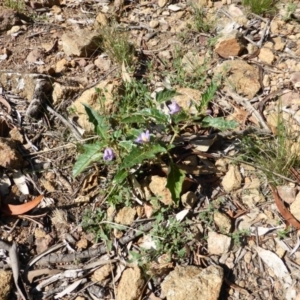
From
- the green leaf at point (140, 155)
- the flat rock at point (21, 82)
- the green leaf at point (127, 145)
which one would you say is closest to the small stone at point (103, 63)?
the flat rock at point (21, 82)

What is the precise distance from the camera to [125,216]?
225cm

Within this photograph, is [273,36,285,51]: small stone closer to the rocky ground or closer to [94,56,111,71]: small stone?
the rocky ground

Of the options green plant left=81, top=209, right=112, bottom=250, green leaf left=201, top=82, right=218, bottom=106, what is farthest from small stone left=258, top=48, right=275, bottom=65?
green plant left=81, top=209, right=112, bottom=250

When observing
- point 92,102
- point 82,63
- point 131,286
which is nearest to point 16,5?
point 82,63

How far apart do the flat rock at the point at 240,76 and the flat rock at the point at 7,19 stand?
147 centimetres

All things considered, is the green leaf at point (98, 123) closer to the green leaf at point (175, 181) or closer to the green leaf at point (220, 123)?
the green leaf at point (175, 181)

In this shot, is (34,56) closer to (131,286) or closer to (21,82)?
(21,82)

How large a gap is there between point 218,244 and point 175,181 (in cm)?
37

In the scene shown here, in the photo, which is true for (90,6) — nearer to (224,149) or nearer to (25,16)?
(25,16)

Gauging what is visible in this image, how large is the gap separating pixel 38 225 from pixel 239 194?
1056 millimetres

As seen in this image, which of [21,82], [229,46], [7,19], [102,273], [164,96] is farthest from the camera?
[7,19]

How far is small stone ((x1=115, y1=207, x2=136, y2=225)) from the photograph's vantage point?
7.36 feet

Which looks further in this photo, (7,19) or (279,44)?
(7,19)

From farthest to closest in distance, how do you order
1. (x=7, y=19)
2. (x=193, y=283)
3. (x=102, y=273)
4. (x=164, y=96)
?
(x=7, y=19), (x=164, y=96), (x=102, y=273), (x=193, y=283)
